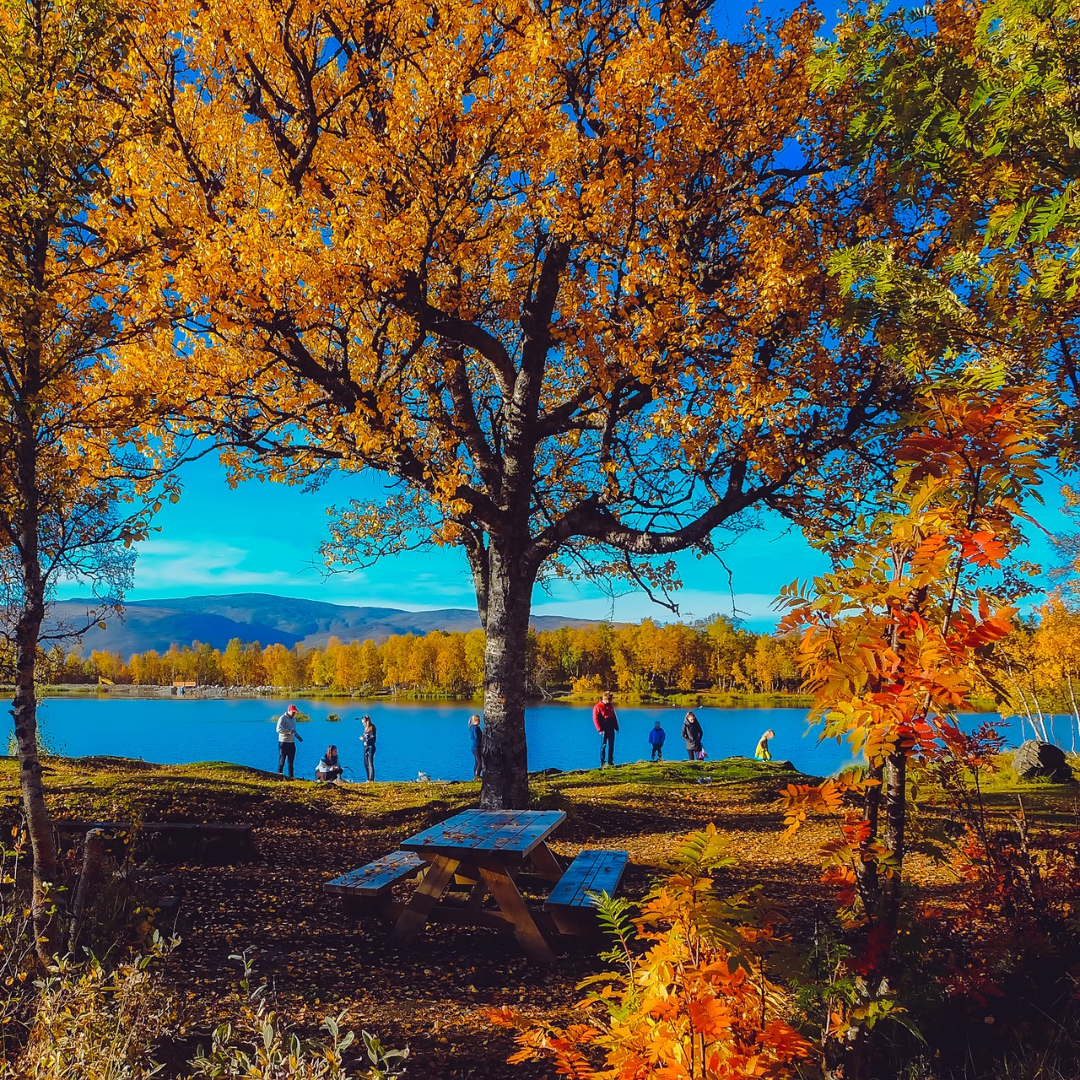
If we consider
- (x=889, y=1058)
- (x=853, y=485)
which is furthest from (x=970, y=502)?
(x=853, y=485)

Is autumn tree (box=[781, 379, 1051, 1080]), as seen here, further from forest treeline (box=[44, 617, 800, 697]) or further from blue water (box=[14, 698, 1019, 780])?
forest treeline (box=[44, 617, 800, 697])

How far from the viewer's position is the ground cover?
12.5ft

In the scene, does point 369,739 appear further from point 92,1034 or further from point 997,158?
point 997,158

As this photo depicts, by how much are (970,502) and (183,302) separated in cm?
642

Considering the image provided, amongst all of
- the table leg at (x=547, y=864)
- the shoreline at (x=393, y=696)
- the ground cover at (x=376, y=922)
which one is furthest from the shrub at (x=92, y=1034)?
the shoreline at (x=393, y=696)

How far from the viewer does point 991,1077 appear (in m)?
3.02

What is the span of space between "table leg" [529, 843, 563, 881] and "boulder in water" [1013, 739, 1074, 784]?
12769 mm

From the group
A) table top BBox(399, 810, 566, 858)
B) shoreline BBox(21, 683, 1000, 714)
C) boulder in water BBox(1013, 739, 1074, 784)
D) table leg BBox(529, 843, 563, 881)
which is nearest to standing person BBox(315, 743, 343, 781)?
table leg BBox(529, 843, 563, 881)

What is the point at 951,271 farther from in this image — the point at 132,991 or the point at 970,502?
the point at 132,991

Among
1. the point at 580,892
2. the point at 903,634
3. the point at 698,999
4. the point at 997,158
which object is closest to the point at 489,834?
the point at 580,892

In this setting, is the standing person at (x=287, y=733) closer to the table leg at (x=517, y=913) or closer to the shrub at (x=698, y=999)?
the table leg at (x=517, y=913)

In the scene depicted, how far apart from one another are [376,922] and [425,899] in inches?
32.3

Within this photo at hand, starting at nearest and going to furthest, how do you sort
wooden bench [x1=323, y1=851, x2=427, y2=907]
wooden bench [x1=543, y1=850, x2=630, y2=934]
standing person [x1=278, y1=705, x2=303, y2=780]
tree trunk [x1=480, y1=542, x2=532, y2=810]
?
1. wooden bench [x1=543, y1=850, x2=630, y2=934]
2. wooden bench [x1=323, y1=851, x2=427, y2=907]
3. tree trunk [x1=480, y1=542, x2=532, y2=810]
4. standing person [x1=278, y1=705, x2=303, y2=780]

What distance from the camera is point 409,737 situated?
46844 mm
